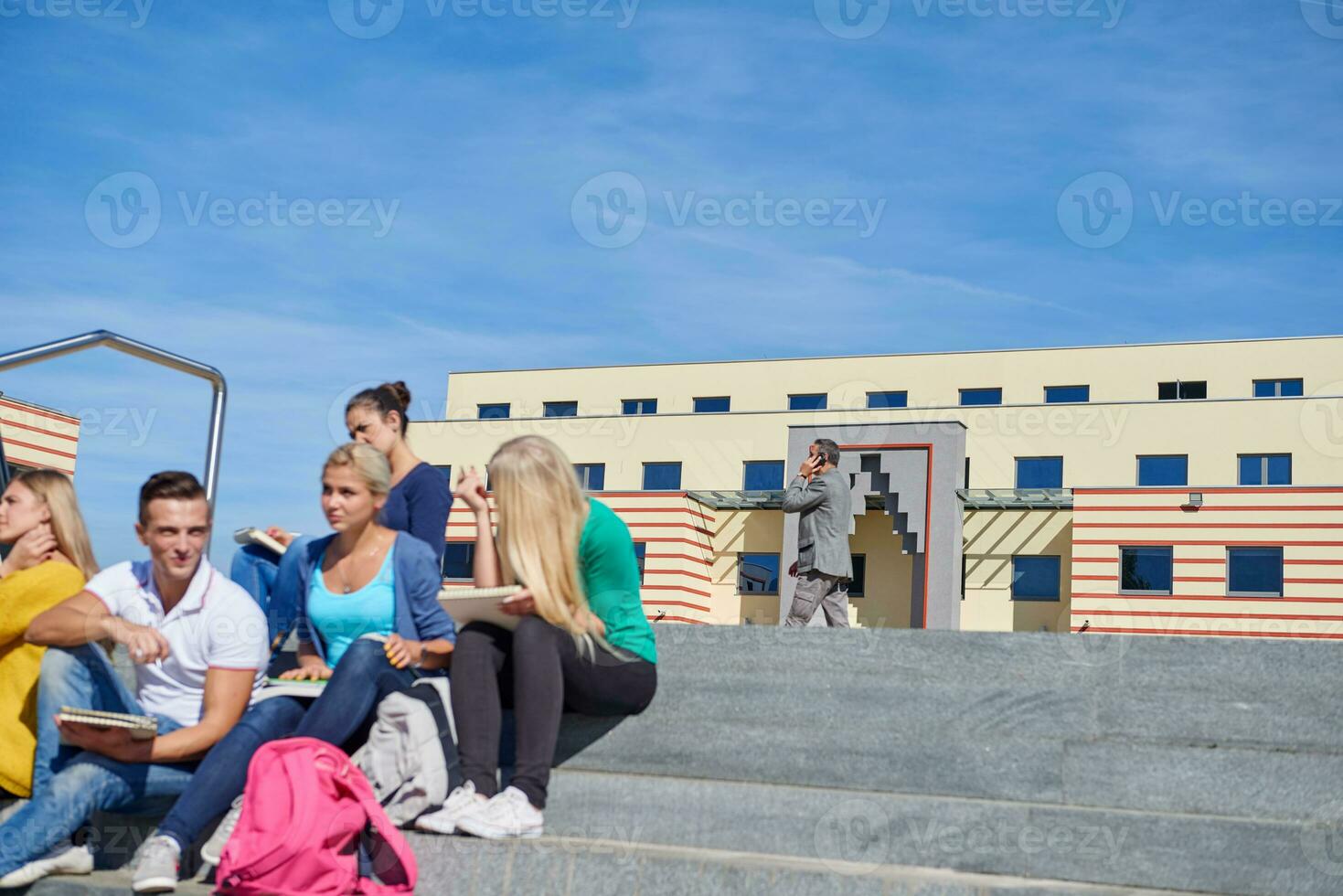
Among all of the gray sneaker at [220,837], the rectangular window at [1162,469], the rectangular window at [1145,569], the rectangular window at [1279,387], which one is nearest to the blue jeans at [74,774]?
the gray sneaker at [220,837]

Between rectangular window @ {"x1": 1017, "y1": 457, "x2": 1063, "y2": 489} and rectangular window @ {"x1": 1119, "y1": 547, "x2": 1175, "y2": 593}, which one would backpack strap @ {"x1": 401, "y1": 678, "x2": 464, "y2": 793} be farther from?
rectangular window @ {"x1": 1017, "y1": 457, "x2": 1063, "y2": 489}

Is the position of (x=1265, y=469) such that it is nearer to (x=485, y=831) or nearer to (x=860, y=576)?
(x=860, y=576)

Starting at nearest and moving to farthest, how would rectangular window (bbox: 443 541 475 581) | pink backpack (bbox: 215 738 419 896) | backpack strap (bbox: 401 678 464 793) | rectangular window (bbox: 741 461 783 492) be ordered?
pink backpack (bbox: 215 738 419 896) < backpack strap (bbox: 401 678 464 793) < rectangular window (bbox: 443 541 475 581) < rectangular window (bbox: 741 461 783 492)

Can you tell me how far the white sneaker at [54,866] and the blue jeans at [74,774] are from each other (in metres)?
0.02

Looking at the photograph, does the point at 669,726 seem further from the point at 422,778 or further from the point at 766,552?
the point at 766,552

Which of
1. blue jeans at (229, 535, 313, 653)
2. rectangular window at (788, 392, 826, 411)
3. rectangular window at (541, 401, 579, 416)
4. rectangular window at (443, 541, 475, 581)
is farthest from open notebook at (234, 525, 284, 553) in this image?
rectangular window at (541, 401, 579, 416)

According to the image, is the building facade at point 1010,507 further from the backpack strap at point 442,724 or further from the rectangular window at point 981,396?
the backpack strap at point 442,724

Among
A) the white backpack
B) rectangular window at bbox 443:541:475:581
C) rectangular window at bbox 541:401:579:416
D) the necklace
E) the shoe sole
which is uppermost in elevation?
rectangular window at bbox 541:401:579:416

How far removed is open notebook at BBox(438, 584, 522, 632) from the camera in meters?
4.60

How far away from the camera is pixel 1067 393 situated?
40.6 m

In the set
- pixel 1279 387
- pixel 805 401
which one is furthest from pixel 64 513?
pixel 1279 387

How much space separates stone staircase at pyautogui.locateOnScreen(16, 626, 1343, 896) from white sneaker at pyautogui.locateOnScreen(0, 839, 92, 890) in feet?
0.15

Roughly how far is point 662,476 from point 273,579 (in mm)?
29941

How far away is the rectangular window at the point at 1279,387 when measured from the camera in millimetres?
39188
